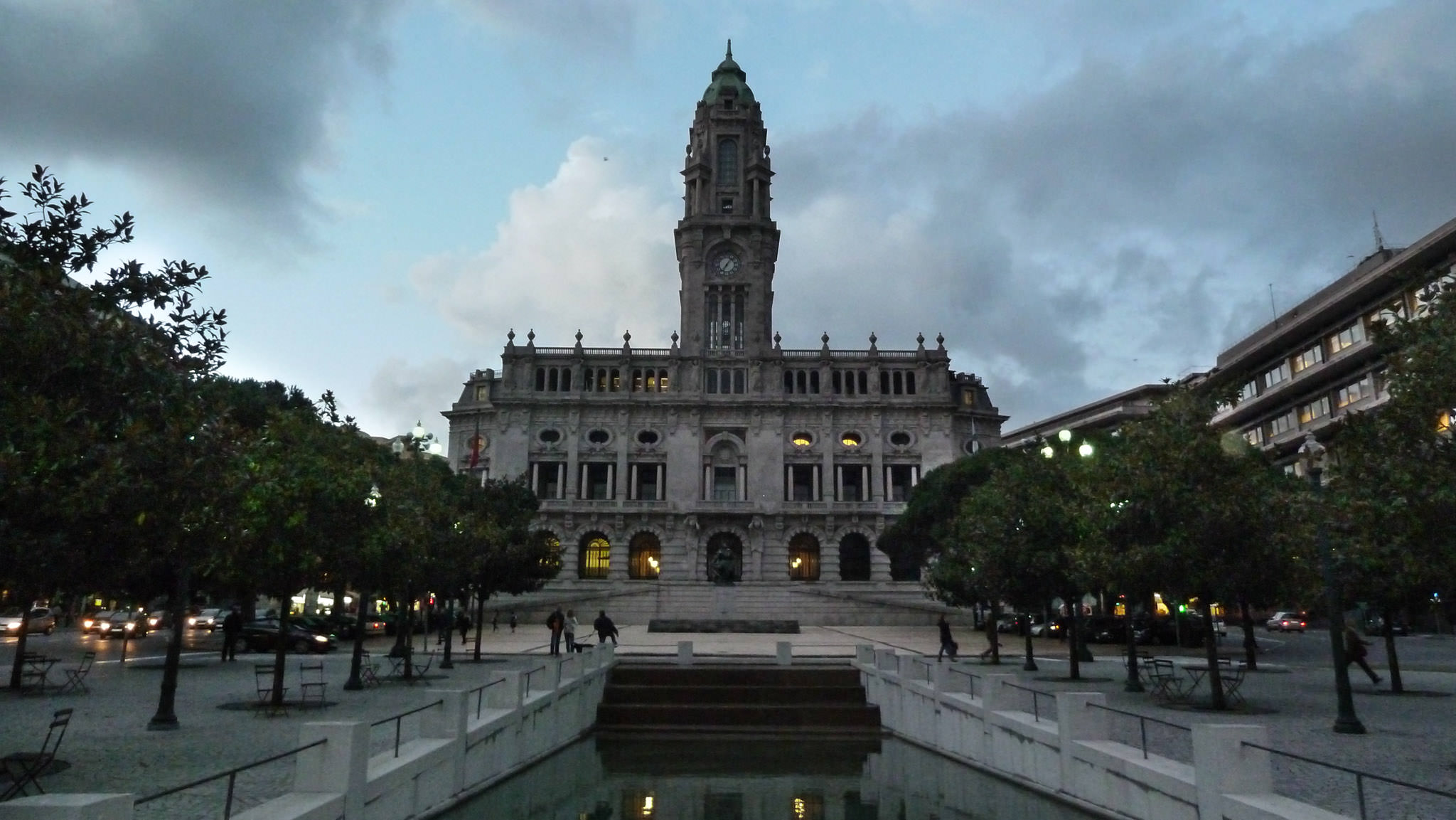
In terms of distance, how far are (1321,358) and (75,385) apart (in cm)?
6931

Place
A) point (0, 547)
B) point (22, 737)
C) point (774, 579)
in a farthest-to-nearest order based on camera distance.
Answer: point (774, 579) < point (22, 737) < point (0, 547)

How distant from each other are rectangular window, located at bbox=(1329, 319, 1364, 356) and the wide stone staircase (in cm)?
4943

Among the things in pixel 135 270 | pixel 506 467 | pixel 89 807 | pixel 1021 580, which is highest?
pixel 506 467

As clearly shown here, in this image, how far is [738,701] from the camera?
893 inches

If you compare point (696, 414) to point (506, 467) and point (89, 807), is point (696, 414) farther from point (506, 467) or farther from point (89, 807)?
point (89, 807)

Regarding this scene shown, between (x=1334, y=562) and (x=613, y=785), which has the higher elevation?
(x=1334, y=562)

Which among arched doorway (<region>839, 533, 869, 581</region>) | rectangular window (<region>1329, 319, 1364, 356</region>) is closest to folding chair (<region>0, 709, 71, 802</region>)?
arched doorway (<region>839, 533, 869, 581</region>)

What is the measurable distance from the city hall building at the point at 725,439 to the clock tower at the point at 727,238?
19 cm

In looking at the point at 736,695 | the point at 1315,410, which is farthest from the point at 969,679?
the point at 1315,410

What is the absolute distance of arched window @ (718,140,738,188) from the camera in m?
85.0

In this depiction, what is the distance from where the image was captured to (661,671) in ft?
81.6

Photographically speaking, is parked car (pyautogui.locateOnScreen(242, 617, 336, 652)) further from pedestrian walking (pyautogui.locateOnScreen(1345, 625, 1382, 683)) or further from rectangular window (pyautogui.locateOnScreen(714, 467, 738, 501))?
rectangular window (pyautogui.locateOnScreen(714, 467, 738, 501))

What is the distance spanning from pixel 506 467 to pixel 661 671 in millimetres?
52192

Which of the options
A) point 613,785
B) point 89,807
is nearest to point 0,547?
point 89,807
